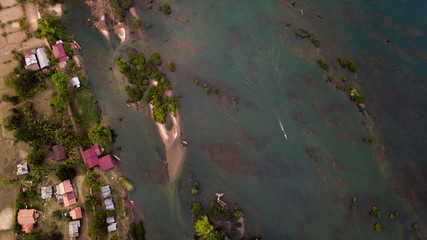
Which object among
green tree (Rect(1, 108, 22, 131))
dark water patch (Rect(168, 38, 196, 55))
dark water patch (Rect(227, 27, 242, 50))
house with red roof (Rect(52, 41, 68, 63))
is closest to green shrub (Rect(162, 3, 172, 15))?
dark water patch (Rect(168, 38, 196, 55))

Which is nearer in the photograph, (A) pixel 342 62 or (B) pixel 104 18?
(A) pixel 342 62

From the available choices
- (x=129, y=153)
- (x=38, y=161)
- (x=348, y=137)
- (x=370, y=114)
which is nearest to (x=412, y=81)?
(x=370, y=114)

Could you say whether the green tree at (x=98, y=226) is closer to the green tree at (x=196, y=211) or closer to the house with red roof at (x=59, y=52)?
the green tree at (x=196, y=211)

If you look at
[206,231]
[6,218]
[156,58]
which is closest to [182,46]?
[156,58]

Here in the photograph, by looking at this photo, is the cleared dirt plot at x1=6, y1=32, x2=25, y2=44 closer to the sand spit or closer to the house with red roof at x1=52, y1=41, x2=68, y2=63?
the house with red roof at x1=52, y1=41, x2=68, y2=63

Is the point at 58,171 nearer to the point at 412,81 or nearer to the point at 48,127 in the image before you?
the point at 48,127

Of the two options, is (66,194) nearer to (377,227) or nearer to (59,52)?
(59,52)
